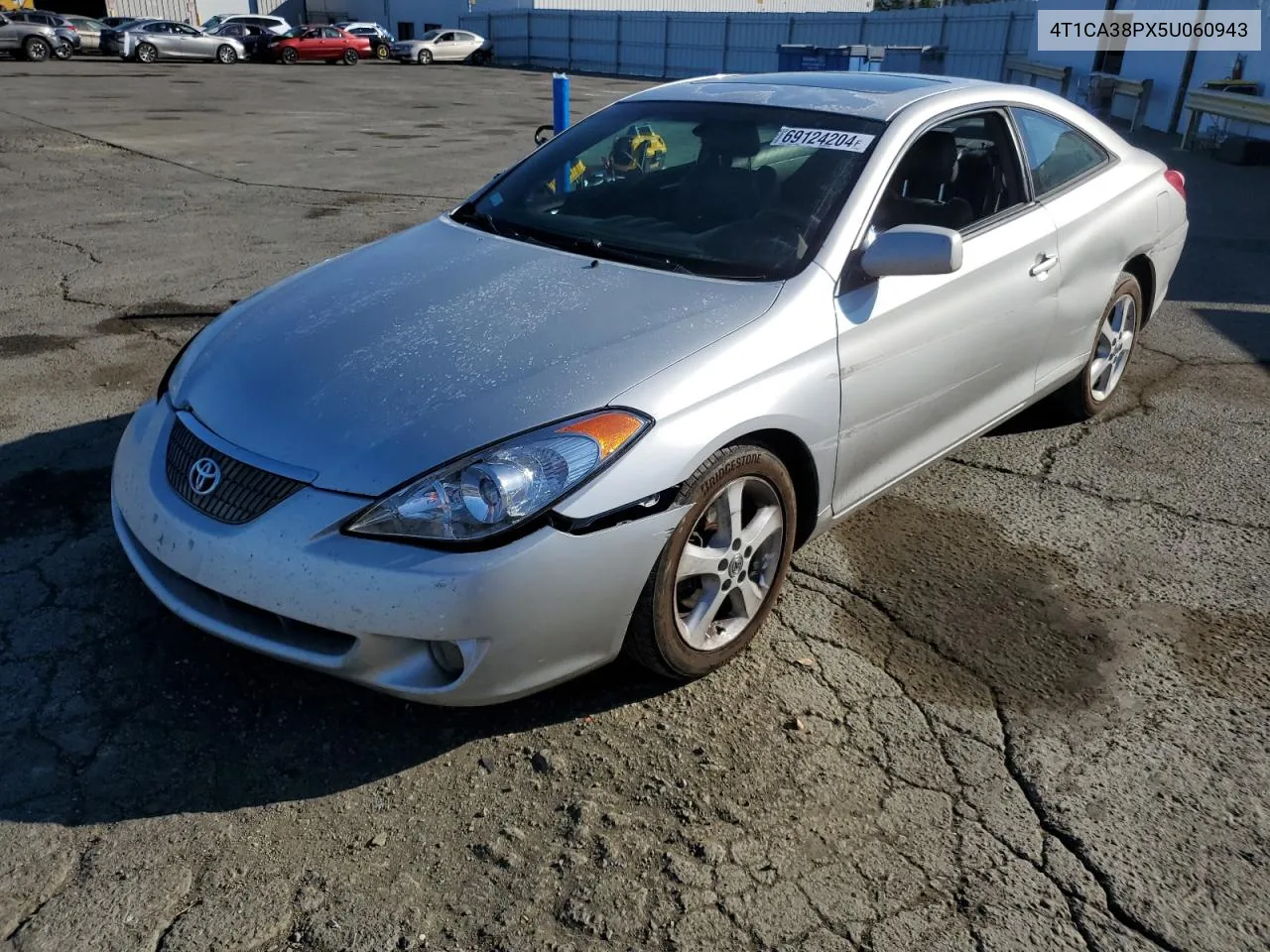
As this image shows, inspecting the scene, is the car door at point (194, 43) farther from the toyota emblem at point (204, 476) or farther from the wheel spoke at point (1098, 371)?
the toyota emblem at point (204, 476)

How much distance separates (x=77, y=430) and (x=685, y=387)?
3.21m

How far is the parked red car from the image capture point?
1491 inches

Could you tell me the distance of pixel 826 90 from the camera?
13.1ft

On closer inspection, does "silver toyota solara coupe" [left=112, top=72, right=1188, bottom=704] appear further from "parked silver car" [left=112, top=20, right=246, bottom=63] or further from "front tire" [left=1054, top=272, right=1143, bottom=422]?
"parked silver car" [left=112, top=20, right=246, bottom=63]

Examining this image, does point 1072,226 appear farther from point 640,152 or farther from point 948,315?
point 640,152

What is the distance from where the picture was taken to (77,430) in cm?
466

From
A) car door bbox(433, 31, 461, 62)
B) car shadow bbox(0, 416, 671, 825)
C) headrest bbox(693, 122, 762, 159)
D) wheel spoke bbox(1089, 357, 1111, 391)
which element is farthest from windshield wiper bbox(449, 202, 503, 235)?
car door bbox(433, 31, 461, 62)

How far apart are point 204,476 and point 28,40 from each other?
3744 centimetres

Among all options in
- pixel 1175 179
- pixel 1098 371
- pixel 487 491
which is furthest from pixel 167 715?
pixel 1175 179

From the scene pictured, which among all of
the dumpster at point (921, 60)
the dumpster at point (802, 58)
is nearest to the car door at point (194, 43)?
the dumpster at point (921, 60)

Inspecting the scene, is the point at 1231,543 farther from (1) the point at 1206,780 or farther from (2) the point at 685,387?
(2) the point at 685,387

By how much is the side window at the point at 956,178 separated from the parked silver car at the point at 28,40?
36.6 meters

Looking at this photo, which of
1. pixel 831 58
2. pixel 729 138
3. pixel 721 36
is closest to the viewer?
pixel 729 138

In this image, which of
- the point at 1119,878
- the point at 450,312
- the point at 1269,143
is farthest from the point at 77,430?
the point at 1269,143
